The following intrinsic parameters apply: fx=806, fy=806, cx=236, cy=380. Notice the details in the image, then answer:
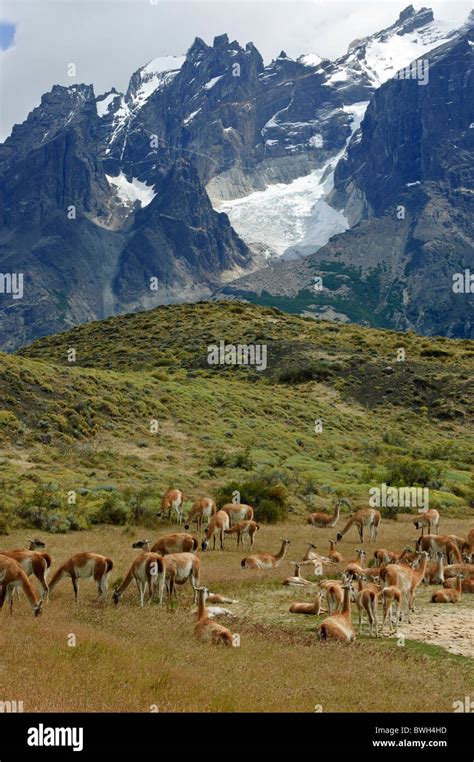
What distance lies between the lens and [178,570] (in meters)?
17.0

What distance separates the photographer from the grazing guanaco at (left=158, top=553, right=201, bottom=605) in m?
16.9

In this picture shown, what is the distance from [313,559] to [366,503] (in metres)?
13.8

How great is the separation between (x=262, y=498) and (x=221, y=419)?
21.0 meters

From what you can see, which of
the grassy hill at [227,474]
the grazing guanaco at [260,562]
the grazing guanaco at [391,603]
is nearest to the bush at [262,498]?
the grassy hill at [227,474]

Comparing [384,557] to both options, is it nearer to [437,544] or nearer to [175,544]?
[437,544]

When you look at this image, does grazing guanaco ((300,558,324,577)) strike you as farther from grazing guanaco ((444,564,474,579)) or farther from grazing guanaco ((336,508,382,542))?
grazing guanaco ((336,508,382,542))

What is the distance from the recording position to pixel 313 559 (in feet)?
75.0

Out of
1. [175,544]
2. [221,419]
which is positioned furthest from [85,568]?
[221,419]

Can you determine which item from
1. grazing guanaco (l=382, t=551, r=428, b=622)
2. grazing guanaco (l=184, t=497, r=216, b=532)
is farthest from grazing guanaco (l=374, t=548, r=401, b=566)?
grazing guanaco (l=184, t=497, r=216, b=532)

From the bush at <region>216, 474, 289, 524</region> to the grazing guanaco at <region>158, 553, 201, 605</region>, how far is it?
574 inches

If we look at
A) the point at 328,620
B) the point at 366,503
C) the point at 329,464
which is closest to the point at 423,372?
the point at 329,464

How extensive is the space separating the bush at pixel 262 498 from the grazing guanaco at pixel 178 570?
14.6 meters

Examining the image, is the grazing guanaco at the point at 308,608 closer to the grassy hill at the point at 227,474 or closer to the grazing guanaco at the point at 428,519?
the grassy hill at the point at 227,474

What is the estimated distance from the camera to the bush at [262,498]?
32.0 metres
